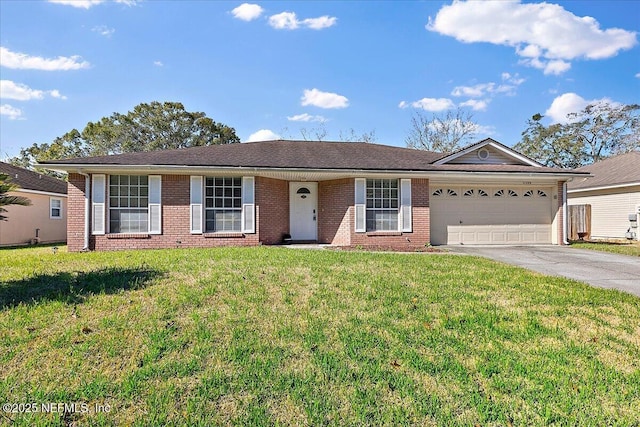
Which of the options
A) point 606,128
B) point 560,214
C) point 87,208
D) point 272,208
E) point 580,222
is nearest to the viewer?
point 87,208

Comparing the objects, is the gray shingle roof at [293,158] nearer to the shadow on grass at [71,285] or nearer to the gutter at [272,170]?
the gutter at [272,170]

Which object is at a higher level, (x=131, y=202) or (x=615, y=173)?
(x=615, y=173)

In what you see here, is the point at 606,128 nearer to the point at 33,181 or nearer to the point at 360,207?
the point at 360,207

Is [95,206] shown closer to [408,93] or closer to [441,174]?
[441,174]

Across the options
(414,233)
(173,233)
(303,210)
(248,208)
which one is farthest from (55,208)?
(414,233)

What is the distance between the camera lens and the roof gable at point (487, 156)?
45.1 feet

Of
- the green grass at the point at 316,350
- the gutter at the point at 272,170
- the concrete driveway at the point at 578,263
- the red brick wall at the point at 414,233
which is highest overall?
the gutter at the point at 272,170

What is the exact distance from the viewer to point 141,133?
3478 cm

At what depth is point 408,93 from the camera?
24.2 metres

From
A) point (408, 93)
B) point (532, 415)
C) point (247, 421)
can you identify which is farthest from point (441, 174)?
point (408, 93)

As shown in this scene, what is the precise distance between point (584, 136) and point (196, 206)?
125 ft

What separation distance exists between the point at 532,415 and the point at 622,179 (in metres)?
19.1

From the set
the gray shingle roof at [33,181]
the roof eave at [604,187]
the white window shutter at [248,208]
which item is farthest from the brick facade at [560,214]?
the gray shingle roof at [33,181]

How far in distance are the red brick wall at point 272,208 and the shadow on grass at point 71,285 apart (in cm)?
585
